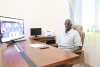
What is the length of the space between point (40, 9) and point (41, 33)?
970 mm

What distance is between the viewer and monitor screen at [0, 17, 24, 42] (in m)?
1.62

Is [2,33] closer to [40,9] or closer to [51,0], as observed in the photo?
[40,9]

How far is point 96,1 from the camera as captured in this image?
2018mm

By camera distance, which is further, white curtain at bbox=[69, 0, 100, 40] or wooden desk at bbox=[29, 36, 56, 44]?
wooden desk at bbox=[29, 36, 56, 44]

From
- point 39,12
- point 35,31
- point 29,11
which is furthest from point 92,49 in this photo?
point 29,11

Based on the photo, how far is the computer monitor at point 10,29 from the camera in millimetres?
1615

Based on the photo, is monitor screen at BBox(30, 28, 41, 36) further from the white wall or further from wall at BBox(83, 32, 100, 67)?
wall at BBox(83, 32, 100, 67)

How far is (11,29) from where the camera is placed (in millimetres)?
1854

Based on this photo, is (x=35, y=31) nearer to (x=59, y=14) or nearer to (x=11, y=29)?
(x=59, y=14)

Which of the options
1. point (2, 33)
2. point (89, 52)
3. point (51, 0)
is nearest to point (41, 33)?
point (51, 0)

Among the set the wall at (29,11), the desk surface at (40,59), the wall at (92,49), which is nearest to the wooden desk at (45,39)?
the wall at (29,11)

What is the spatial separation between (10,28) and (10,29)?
0.02 metres

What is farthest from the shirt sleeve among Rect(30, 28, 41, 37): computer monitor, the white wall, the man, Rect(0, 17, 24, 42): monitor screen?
Rect(30, 28, 41, 37): computer monitor

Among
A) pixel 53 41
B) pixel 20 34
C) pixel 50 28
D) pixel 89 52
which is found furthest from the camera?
pixel 50 28
